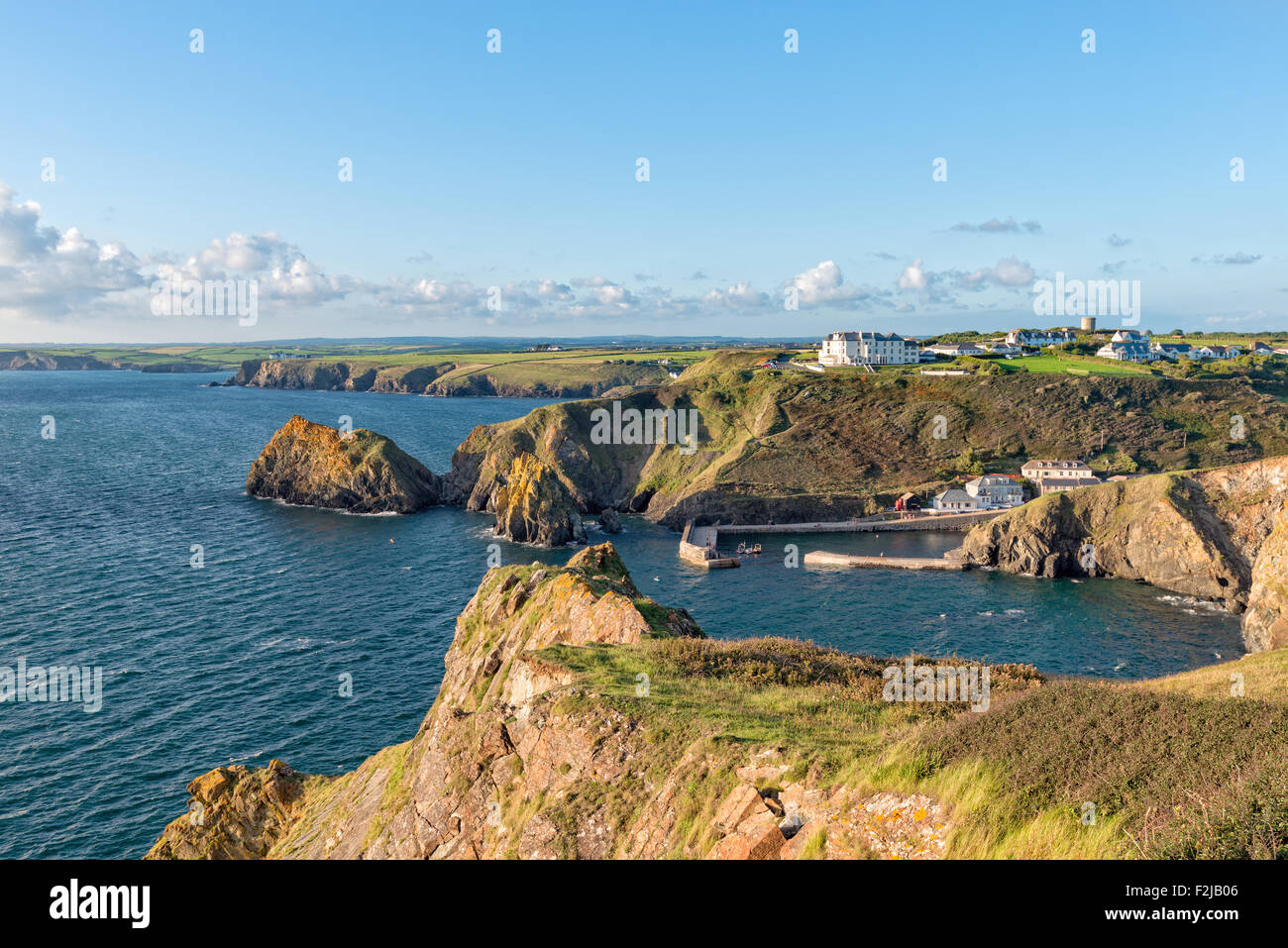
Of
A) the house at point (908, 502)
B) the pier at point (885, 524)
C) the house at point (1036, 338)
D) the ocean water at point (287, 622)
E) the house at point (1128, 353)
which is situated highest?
the house at point (1036, 338)

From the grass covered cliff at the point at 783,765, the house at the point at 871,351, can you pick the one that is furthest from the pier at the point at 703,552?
the house at the point at 871,351

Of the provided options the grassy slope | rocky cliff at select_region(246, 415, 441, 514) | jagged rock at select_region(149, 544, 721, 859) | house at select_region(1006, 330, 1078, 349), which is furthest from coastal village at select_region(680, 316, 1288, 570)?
the grassy slope

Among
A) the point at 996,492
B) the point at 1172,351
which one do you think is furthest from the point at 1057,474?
the point at 1172,351

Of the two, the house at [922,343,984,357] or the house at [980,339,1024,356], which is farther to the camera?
the house at [922,343,984,357]

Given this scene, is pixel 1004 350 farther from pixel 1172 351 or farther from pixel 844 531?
pixel 844 531

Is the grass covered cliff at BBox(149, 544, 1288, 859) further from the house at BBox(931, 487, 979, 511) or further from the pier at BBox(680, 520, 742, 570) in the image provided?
the house at BBox(931, 487, 979, 511)

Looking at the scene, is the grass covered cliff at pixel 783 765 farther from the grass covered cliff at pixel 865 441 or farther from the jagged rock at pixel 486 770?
the grass covered cliff at pixel 865 441

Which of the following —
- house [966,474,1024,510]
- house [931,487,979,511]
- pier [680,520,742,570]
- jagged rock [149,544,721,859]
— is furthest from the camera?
house [966,474,1024,510]
